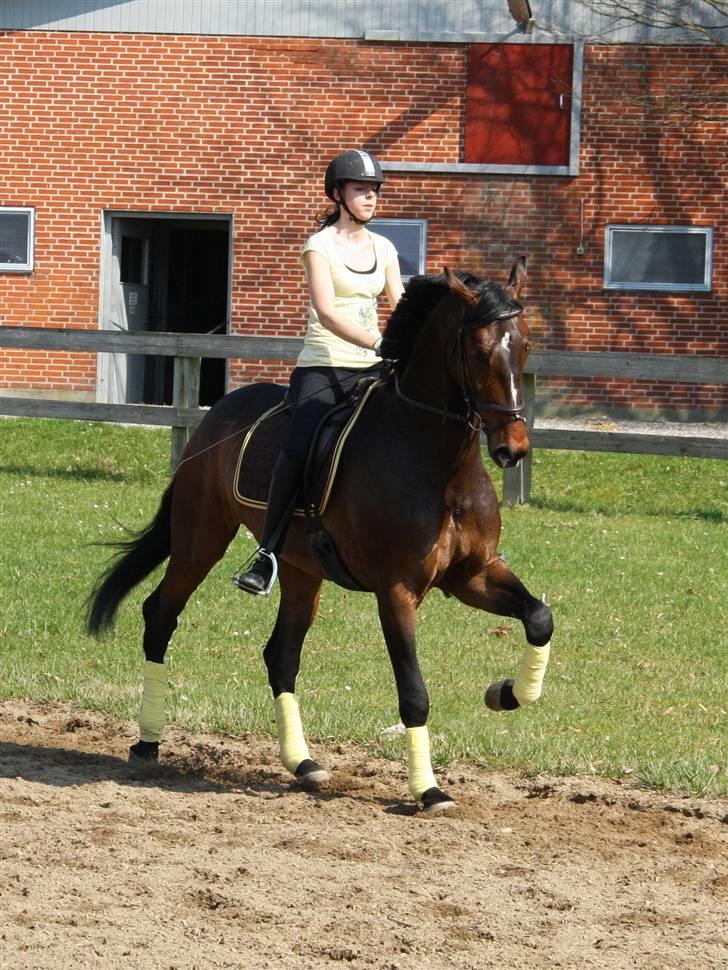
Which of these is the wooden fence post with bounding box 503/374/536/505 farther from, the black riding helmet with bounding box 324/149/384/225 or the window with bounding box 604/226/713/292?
the black riding helmet with bounding box 324/149/384/225

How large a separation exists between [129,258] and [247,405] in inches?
654

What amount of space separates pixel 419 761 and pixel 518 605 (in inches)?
31.6

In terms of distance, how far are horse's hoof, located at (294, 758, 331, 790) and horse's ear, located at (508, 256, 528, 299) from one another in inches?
94.5

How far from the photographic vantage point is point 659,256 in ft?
71.9

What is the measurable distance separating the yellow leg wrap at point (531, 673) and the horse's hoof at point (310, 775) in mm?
999

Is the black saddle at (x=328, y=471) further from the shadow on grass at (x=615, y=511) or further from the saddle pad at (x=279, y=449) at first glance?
the shadow on grass at (x=615, y=511)

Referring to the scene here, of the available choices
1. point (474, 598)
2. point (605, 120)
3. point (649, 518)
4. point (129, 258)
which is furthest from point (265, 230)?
point (474, 598)

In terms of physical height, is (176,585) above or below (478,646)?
above

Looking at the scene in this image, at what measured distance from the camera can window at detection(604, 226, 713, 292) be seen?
21.8 metres

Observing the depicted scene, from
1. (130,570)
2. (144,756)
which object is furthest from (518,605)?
(130,570)

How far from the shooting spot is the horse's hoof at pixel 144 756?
23.3 feet

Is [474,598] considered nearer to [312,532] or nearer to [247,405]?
[312,532]

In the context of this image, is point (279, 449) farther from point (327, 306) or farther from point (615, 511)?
point (615, 511)

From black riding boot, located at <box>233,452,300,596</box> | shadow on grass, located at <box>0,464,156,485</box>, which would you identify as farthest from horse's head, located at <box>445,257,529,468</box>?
shadow on grass, located at <box>0,464,156,485</box>
